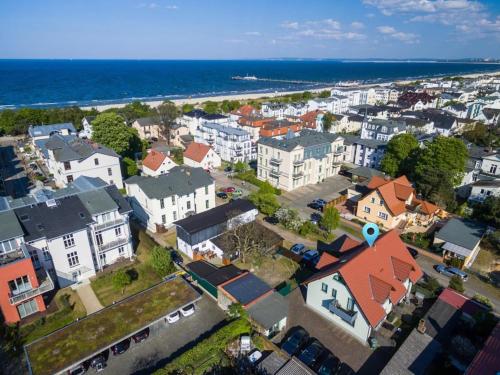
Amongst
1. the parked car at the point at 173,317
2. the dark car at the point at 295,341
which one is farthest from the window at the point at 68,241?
the dark car at the point at 295,341

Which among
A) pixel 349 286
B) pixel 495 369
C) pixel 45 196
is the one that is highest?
pixel 45 196

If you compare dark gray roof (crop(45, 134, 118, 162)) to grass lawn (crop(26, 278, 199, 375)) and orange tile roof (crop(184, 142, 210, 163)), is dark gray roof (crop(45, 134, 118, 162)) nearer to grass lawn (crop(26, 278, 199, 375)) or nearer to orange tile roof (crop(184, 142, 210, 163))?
orange tile roof (crop(184, 142, 210, 163))

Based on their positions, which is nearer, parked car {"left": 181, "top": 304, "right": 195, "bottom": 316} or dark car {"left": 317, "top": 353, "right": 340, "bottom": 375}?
dark car {"left": 317, "top": 353, "right": 340, "bottom": 375}

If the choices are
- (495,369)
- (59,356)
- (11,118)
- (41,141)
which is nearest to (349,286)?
(495,369)

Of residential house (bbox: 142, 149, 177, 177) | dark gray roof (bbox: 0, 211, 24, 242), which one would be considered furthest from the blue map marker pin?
residential house (bbox: 142, 149, 177, 177)

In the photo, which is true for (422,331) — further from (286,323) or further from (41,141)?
(41,141)

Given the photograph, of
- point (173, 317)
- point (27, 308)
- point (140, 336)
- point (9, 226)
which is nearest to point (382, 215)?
point (173, 317)

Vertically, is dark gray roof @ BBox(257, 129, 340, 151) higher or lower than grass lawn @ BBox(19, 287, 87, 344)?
higher
